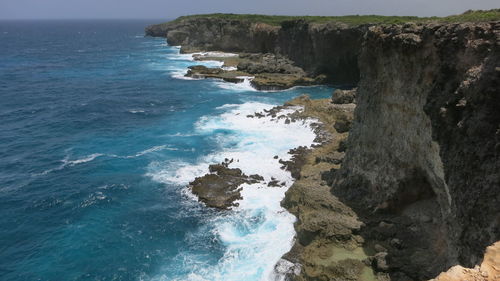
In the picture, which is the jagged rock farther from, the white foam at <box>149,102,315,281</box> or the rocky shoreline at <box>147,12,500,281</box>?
the rocky shoreline at <box>147,12,500,281</box>

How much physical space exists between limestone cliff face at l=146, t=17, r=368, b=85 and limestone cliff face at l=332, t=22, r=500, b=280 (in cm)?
4120

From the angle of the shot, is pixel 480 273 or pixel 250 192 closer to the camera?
pixel 480 273

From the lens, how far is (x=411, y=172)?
23438 millimetres

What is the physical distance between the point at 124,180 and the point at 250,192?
41.3 feet

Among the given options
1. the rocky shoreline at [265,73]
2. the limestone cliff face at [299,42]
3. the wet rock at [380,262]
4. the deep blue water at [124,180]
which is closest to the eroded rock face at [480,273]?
the wet rock at [380,262]

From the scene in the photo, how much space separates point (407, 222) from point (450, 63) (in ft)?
32.9

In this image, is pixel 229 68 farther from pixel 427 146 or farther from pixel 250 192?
pixel 427 146

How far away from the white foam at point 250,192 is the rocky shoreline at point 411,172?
149 centimetres

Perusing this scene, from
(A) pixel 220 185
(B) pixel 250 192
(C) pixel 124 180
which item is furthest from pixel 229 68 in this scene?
(B) pixel 250 192

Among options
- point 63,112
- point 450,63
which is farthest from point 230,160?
point 63,112

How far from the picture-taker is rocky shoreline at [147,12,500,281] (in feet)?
51.9

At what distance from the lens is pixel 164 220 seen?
30547 mm

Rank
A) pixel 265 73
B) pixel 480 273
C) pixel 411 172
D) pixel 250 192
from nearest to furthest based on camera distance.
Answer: pixel 480 273
pixel 411 172
pixel 250 192
pixel 265 73

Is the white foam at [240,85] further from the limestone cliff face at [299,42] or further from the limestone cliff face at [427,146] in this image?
the limestone cliff face at [427,146]
